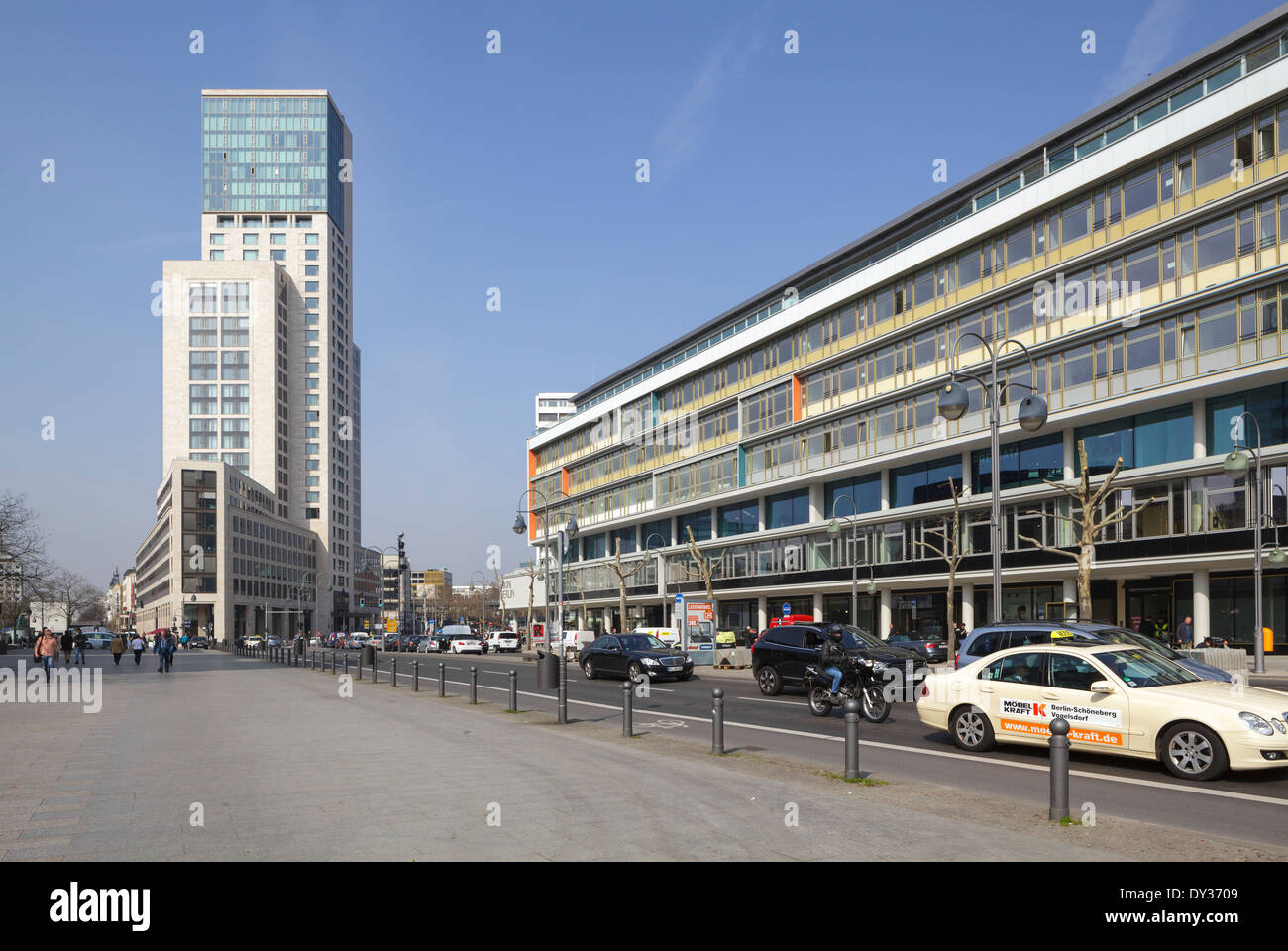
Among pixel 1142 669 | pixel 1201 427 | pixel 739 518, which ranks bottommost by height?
pixel 1142 669

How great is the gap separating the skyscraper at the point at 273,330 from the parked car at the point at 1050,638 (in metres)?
113

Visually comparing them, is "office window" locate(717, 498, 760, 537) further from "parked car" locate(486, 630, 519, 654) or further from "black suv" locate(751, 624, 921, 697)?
"black suv" locate(751, 624, 921, 697)

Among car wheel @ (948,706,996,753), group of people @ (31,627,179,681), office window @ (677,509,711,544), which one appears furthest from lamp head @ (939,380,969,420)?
office window @ (677,509,711,544)

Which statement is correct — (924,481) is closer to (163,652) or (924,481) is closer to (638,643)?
(638,643)

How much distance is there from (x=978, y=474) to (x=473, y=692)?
31.3 meters

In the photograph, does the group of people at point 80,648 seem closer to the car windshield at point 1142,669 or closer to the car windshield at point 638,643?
the car windshield at point 638,643

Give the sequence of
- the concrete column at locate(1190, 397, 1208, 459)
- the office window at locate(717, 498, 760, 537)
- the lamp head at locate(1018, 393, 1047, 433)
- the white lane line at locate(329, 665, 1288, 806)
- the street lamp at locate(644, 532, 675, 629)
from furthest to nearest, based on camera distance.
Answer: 1. the street lamp at locate(644, 532, 675, 629)
2. the office window at locate(717, 498, 760, 537)
3. the concrete column at locate(1190, 397, 1208, 459)
4. the lamp head at locate(1018, 393, 1047, 433)
5. the white lane line at locate(329, 665, 1288, 806)

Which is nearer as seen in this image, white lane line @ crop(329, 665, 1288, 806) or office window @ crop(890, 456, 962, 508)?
white lane line @ crop(329, 665, 1288, 806)

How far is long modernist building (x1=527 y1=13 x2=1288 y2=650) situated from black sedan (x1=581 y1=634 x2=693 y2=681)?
19.1 meters

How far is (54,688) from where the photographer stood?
27562mm

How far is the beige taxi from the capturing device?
11.0m

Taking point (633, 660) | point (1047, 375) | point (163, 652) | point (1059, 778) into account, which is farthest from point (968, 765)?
point (163, 652)
